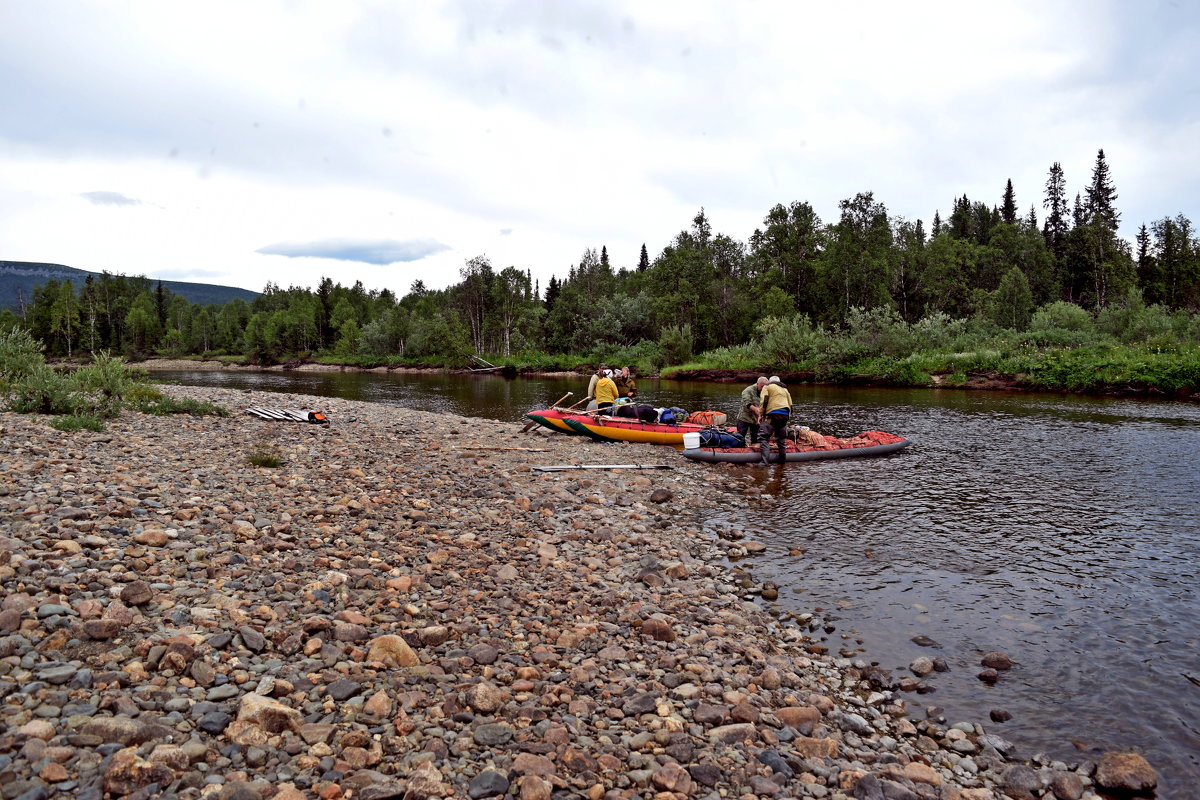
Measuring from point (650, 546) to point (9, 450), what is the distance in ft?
35.0

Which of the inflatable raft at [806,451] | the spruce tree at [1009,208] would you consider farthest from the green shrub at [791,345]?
the spruce tree at [1009,208]

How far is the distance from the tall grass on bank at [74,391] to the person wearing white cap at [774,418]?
53.0ft

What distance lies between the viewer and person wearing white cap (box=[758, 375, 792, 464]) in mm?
18156

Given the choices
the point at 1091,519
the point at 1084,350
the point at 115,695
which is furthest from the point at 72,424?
the point at 1084,350

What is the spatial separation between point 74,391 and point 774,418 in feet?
61.4

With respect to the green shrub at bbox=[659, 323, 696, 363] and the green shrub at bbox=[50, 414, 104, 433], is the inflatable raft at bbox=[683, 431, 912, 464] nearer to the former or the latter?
the green shrub at bbox=[50, 414, 104, 433]

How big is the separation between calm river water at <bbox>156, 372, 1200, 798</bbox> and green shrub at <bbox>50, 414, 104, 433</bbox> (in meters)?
13.2

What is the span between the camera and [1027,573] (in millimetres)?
9359

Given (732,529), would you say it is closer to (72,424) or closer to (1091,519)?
(1091,519)

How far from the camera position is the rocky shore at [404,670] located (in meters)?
4.03

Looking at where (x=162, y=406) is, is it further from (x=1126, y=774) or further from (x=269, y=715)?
(x=1126, y=774)

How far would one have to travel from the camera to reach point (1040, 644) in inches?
281

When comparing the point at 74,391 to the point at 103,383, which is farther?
the point at 103,383

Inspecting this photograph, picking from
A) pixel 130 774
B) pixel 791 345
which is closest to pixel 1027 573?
pixel 130 774
